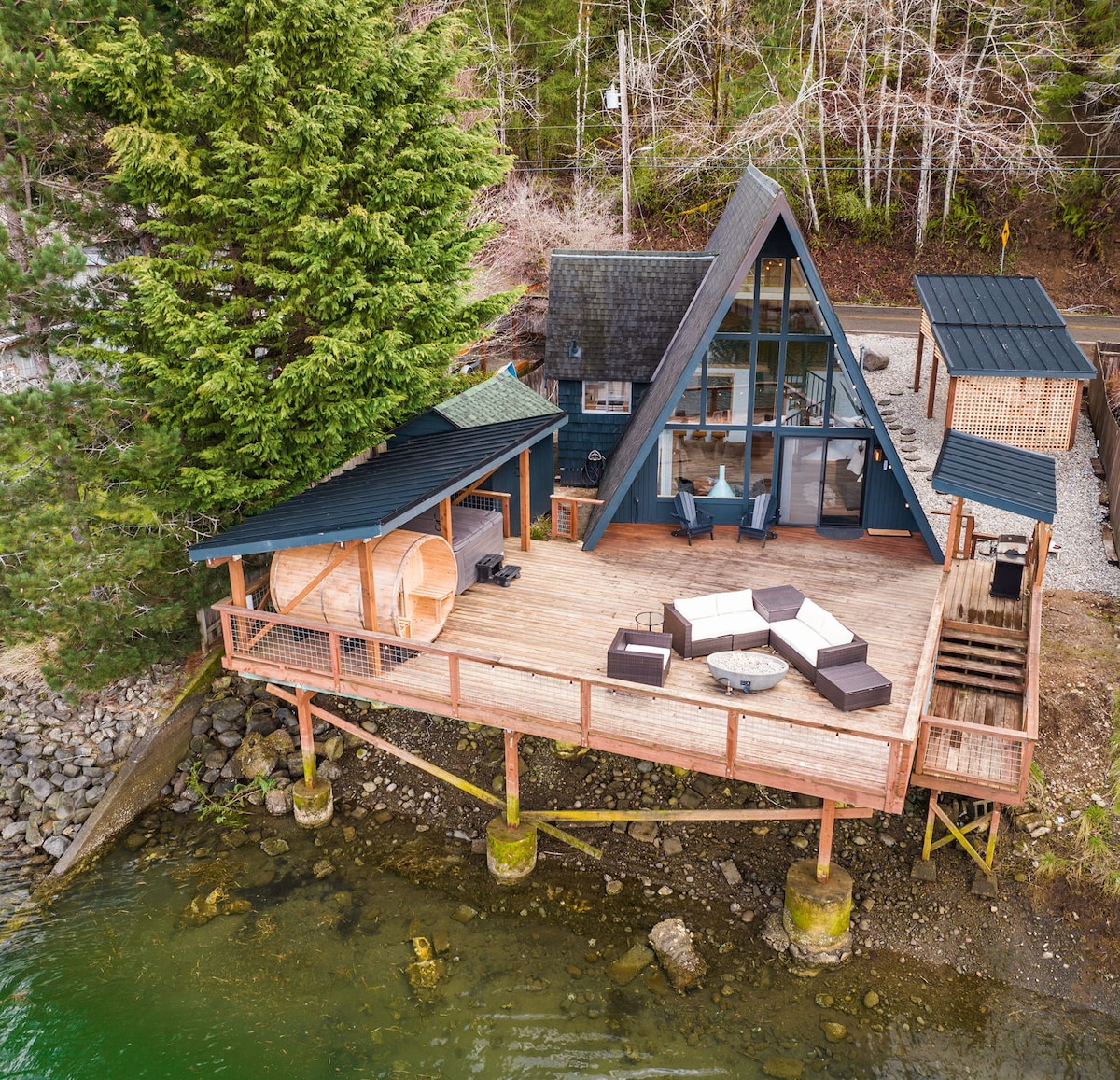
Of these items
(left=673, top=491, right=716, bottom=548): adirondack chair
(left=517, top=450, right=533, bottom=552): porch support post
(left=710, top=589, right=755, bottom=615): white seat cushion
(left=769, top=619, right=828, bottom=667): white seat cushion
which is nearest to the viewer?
(left=769, top=619, right=828, bottom=667): white seat cushion

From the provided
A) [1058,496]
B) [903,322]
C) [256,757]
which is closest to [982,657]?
[1058,496]

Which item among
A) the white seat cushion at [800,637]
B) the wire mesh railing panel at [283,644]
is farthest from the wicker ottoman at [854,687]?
the wire mesh railing panel at [283,644]

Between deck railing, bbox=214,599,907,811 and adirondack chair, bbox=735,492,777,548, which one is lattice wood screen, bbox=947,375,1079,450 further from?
deck railing, bbox=214,599,907,811

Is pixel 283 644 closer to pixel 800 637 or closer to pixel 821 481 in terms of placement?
pixel 800 637

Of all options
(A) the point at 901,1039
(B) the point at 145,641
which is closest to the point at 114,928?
(B) the point at 145,641

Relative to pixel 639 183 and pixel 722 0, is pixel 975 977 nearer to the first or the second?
pixel 639 183

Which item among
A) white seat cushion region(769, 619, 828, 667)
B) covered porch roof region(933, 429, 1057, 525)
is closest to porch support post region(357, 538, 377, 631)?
white seat cushion region(769, 619, 828, 667)

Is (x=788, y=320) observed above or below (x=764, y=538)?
above
